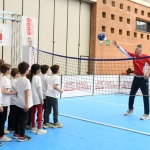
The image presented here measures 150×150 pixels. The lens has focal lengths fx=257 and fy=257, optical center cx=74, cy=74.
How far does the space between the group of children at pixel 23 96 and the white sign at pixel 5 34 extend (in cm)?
202

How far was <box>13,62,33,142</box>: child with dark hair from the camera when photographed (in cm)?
465

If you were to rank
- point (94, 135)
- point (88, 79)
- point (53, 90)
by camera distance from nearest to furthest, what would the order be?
1. point (94, 135)
2. point (53, 90)
3. point (88, 79)

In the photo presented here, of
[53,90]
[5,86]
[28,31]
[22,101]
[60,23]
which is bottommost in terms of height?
[22,101]

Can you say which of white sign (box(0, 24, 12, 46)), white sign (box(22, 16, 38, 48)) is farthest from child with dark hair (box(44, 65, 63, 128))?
white sign (box(22, 16, 38, 48))

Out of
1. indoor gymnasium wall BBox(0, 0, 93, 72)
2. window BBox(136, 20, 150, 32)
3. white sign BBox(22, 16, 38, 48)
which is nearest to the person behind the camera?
white sign BBox(22, 16, 38, 48)

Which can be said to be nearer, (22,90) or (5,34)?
(22,90)

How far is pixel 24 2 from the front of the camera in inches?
593

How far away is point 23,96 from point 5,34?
2922 millimetres

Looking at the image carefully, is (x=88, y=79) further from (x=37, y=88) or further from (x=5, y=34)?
(x=37, y=88)

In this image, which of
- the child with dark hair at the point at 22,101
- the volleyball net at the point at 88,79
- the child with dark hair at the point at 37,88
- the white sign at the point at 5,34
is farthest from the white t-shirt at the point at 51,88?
the white sign at the point at 5,34

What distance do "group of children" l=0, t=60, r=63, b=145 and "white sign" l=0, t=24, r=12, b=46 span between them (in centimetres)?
202

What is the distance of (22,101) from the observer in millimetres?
4797

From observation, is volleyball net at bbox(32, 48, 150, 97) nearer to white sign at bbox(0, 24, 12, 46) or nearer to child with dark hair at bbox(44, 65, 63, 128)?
white sign at bbox(0, 24, 12, 46)

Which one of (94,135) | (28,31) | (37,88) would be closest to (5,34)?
(28,31)
